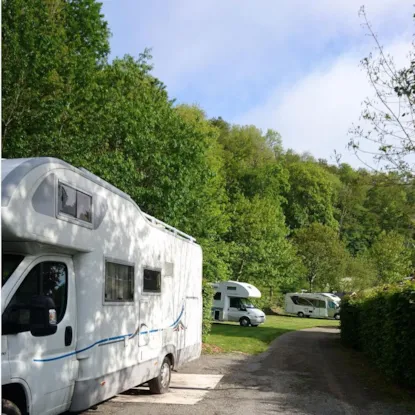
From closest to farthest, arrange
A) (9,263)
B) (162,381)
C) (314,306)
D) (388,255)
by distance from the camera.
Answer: (9,263)
(162,381)
(314,306)
(388,255)

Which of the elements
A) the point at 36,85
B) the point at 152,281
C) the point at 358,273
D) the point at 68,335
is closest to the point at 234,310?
the point at 36,85

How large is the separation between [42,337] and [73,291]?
862 mm

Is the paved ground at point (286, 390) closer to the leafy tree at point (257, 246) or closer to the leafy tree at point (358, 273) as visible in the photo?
→ the leafy tree at point (257, 246)

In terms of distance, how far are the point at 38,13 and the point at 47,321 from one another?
15738 millimetres

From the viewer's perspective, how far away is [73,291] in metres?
6.55

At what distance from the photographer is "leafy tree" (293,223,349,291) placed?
58.8 m

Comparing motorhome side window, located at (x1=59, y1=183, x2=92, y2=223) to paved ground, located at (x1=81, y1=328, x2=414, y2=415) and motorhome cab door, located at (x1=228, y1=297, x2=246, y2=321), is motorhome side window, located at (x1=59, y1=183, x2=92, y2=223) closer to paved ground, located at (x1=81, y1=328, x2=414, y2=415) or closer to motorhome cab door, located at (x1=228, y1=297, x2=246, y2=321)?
paved ground, located at (x1=81, y1=328, x2=414, y2=415)

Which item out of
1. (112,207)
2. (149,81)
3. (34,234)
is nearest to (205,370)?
(112,207)

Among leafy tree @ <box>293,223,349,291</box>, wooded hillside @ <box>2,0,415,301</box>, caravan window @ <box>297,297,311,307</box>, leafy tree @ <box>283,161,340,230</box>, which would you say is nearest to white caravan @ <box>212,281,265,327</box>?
wooded hillside @ <box>2,0,415,301</box>

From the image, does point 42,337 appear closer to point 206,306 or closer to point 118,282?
point 118,282

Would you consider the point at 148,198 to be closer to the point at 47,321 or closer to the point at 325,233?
the point at 47,321

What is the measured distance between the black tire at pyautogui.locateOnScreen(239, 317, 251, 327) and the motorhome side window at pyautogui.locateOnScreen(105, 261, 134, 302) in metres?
26.7

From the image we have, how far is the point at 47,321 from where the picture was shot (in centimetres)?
543

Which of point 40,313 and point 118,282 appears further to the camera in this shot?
point 118,282
